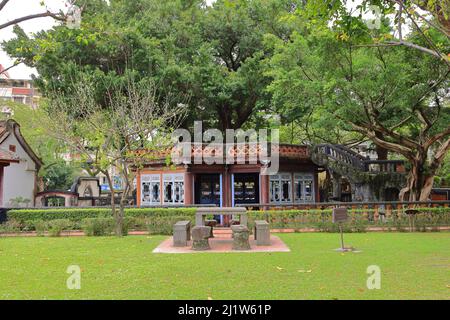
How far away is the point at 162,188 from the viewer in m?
23.6

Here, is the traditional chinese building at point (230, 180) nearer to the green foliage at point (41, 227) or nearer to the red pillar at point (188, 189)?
the red pillar at point (188, 189)

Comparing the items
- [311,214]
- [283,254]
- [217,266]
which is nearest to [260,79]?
[311,214]

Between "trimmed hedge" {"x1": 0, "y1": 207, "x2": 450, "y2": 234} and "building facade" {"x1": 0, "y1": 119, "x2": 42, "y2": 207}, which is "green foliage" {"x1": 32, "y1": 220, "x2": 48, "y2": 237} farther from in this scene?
"building facade" {"x1": 0, "y1": 119, "x2": 42, "y2": 207}

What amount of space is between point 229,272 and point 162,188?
15.5 meters

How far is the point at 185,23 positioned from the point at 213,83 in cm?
487

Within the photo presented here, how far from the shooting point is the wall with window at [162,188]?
914 inches

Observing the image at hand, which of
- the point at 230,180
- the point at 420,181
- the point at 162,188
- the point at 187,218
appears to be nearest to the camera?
the point at 187,218

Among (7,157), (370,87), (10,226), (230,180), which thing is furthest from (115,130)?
(370,87)

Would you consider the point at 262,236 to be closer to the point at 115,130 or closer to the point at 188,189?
the point at 115,130

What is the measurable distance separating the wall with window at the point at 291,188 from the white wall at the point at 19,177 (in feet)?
50.5

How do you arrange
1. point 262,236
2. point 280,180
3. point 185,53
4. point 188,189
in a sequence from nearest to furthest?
point 262,236 < point 188,189 < point 280,180 < point 185,53

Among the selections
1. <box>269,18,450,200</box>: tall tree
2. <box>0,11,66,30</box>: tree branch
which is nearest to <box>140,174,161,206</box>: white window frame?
<box>269,18,450,200</box>: tall tree

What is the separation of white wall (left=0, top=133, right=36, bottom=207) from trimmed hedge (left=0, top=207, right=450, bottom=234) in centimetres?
844

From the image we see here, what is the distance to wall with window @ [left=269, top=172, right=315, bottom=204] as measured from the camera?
917 inches
